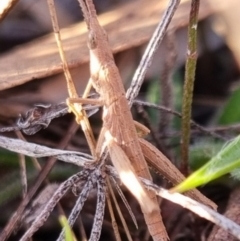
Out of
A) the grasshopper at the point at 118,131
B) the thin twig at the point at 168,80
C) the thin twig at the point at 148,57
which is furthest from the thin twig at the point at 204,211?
the thin twig at the point at 168,80

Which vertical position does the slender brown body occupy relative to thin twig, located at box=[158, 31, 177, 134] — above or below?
below

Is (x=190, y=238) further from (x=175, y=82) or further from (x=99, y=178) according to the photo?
(x=175, y=82)

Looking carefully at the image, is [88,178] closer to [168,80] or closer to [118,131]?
[118,131]

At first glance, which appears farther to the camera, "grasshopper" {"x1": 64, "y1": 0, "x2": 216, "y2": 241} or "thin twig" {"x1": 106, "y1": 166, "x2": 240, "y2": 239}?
"grasshopper" {"x1": 64, "y1": 0, "x2": 216, "y2": 241}

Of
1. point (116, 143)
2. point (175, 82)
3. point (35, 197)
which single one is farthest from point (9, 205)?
point (175, 82)

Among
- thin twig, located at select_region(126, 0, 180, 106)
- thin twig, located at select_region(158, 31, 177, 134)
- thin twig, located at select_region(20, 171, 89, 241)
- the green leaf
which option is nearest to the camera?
the green leaf

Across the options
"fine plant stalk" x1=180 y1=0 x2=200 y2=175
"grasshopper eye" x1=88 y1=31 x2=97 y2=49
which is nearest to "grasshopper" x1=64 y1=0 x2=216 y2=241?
"grasshopper eye" x1=88 y1=31 x2=97 y2=49

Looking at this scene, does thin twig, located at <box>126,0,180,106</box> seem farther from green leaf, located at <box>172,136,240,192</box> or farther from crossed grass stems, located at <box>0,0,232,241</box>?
green leaf, located at <box>172,136,240,192</box>

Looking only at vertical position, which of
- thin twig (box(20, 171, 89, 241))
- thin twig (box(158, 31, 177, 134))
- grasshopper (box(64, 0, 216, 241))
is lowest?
thin twig (box(20, 171, 89, 241))

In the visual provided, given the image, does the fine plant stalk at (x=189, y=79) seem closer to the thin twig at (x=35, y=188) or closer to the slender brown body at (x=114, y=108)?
the slender brown body at (x=114, y=108)
